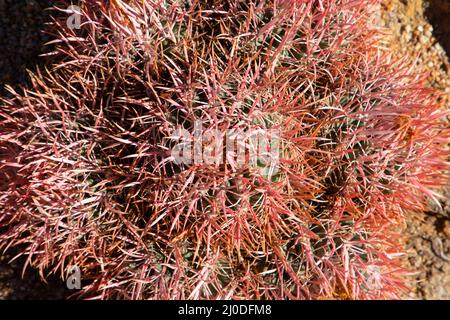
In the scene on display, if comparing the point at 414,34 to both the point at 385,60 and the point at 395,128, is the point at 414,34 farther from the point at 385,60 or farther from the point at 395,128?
the point at 395,128

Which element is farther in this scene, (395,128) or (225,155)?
(395,128)

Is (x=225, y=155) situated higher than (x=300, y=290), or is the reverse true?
(x=225, y=155)

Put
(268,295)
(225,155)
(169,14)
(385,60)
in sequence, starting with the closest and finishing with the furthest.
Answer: (225,155) < (169,14) < (268,295) < (385,60)

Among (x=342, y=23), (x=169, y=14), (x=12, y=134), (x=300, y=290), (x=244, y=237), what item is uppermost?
(x=169, y=14)

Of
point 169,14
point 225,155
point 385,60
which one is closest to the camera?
point 225,155
